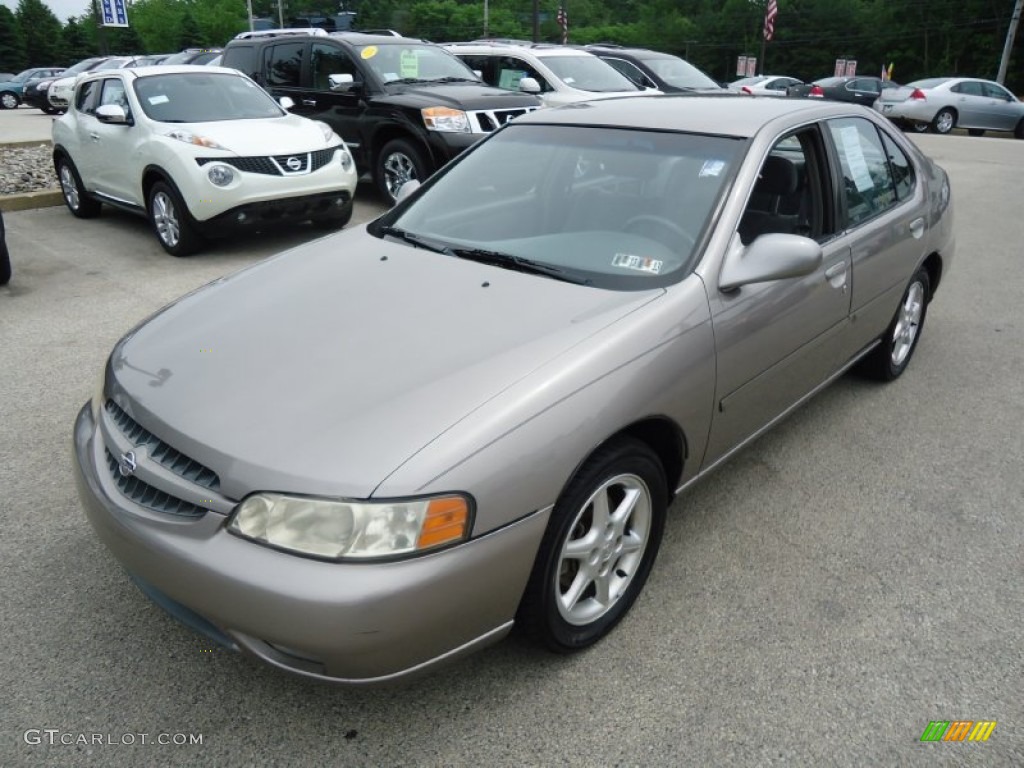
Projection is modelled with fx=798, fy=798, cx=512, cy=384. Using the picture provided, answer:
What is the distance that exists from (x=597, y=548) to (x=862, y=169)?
96.0 inches

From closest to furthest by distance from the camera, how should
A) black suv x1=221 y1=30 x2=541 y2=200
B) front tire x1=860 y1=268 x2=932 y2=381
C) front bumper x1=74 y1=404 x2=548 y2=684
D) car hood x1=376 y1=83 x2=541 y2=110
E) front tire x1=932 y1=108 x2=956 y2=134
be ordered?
front bumper x1=74 y1=404 x2=548 y2=684, front tire x1=860 y1=268 x2=932 y2=381, black suv x1=221 y1=30 x2=541 y2=200, car hood x1=376 y1=83 x2=541 y2=110, front tire x1=932 y1=108 x2=956 y2=134

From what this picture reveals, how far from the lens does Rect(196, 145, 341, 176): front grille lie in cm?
690

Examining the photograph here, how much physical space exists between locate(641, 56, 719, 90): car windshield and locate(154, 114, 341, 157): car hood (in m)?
7.11

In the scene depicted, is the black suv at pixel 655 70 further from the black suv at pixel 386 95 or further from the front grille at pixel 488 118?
the front grille at pixel 488 118

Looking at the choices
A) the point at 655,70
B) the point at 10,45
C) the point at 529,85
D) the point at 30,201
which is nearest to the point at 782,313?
the point at 529,85

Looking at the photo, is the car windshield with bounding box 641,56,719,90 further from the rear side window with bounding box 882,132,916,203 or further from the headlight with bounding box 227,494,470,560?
the headlight with bounding box 227,494,470,560

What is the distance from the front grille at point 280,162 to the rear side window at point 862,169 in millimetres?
4976

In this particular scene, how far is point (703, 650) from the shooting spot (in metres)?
2.49

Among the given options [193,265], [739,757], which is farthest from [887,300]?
[193,265]

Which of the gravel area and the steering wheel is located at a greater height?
the steering wheel

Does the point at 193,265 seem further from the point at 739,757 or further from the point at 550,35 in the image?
the point at 550,35

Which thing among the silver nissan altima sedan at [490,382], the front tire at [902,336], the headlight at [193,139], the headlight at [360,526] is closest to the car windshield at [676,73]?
the headlight at [193,139]

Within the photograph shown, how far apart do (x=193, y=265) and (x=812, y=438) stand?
5390 mm

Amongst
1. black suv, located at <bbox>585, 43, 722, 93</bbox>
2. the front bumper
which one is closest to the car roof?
the front bumper
